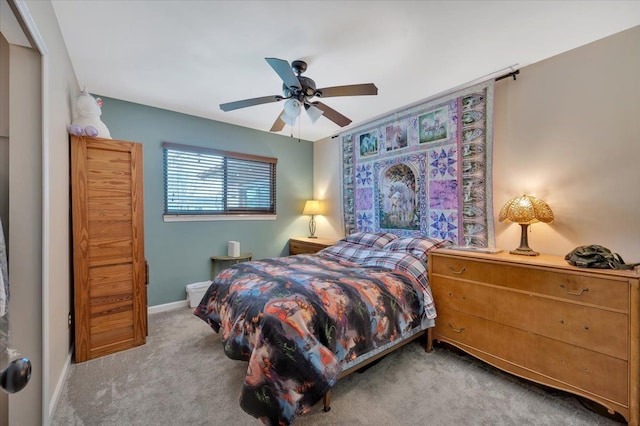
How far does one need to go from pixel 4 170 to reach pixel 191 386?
5.53 feet

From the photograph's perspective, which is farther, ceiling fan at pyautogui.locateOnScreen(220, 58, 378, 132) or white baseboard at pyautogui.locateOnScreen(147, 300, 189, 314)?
white baseboard at pyautogui.locateOnScreen(147, 300, 189, 314)

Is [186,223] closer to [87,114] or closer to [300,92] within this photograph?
[87,114]

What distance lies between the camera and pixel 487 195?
2566 millimetres

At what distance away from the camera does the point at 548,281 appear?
69.6 inches

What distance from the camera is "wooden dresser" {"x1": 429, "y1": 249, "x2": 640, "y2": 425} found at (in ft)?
4.92

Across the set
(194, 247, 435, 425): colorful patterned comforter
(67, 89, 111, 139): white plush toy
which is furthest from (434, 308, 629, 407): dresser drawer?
(67, 89, 111, 139): white plush toy

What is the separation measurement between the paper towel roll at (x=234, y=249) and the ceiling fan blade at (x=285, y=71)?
2370mm

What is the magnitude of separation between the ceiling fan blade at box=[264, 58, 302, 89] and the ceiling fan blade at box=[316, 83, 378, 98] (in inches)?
8.2

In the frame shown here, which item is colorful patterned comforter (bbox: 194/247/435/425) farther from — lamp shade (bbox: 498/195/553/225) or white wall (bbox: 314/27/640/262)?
white wall (bbox: 314/27/640/262)

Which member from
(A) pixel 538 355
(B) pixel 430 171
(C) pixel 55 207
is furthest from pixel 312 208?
(A) pixel 538 355

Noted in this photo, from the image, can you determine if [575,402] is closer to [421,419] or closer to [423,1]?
[421,419]

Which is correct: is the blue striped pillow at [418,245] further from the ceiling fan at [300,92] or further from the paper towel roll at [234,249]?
the paper towel roll at [234,249]

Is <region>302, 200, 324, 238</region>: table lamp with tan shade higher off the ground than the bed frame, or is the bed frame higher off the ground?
<region>302, 200, 324, 238</region>: table lamp with tan shade

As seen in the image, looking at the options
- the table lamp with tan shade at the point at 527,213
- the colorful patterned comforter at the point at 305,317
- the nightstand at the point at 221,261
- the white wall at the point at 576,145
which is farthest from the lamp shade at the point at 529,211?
the nightstand at the point at 221,261
